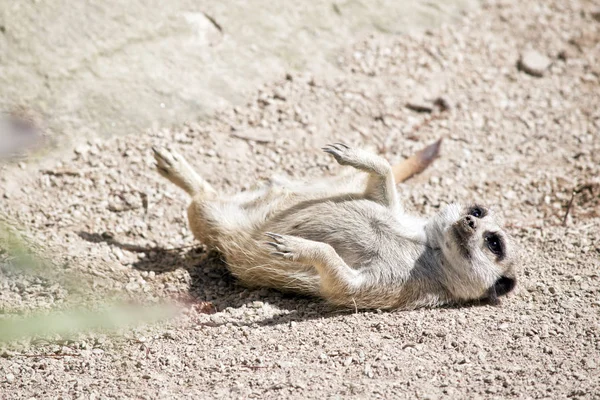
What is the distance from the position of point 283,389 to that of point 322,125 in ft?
8.26

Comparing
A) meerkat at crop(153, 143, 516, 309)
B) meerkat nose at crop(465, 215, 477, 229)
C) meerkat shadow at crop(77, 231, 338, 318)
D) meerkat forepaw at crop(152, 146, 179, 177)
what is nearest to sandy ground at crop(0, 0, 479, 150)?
meerkat forepaw at crop(152, 146, 179, 177)

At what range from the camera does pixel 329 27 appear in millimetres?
5316

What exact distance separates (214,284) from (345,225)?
2.62ft

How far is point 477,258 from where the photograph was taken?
348cm

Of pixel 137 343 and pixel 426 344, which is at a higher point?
pixel 426 344

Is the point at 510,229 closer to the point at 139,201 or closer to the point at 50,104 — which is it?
the point at 139,201

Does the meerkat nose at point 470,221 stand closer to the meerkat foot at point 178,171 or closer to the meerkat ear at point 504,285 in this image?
the meerkat ear at point 504,285

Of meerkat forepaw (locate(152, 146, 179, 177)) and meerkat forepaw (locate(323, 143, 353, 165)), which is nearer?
meerkat forepaw (locate(323, 143, 353, 165))

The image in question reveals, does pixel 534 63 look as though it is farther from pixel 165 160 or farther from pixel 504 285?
pixel 165 160

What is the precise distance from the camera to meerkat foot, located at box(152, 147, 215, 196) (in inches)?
154

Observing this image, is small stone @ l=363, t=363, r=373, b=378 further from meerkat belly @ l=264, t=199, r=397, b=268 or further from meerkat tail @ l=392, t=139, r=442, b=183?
meerkat tail @ l=392, t=139, r=442, b=183

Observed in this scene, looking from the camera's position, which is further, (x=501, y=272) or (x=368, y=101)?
(x=368, y=101)

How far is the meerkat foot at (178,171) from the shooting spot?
392cm

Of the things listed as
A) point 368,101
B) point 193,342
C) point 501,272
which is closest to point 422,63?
point 368,101
